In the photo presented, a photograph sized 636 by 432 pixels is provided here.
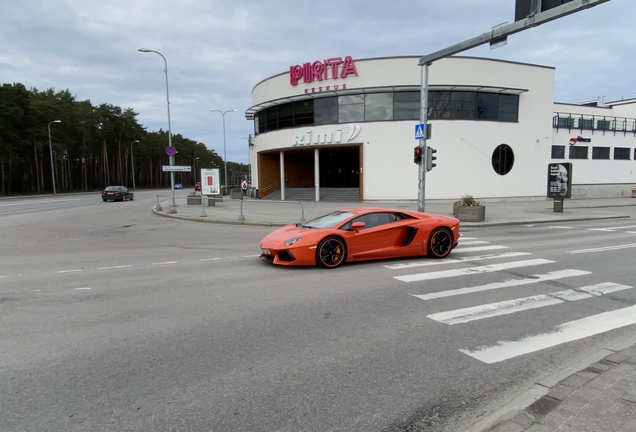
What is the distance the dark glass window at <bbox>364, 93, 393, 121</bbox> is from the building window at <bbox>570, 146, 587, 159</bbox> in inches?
783

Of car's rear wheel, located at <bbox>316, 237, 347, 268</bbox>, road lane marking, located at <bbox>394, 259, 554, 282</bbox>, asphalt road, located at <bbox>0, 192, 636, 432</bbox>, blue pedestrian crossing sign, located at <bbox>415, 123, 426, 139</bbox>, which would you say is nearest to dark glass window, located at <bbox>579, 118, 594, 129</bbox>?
blue pedestrian crossing sign, located at <bbox>415, 123, 426, 139</bbox>

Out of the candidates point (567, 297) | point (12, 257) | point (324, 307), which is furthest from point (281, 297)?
point (12, 257)

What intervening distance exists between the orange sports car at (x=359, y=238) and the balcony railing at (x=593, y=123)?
34.3 metres

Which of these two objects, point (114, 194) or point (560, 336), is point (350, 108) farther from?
point (560, 336)

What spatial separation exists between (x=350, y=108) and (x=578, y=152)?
23.5 meters

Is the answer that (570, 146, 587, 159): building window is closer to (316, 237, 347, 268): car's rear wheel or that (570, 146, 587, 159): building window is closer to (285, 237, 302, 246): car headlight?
(316, 237, 347, 268): car's rear wheel

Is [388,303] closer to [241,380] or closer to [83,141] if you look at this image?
[241,380]

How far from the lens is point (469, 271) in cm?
775

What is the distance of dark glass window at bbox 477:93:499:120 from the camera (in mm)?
29828

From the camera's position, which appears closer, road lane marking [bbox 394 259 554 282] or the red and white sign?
road lane marking [bbox 394 259 554 282]

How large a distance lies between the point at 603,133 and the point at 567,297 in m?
42.0

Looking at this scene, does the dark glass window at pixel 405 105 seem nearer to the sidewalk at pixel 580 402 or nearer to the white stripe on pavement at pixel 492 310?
the white stripe on pavement at pixel 492 310

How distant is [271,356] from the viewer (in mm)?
3969

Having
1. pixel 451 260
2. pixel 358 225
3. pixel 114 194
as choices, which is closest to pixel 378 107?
pixel 451 260
